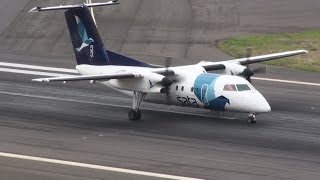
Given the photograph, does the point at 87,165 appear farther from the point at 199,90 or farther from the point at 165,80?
the point at 199,90

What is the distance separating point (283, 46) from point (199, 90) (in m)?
19.2

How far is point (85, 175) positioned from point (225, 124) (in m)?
10.1

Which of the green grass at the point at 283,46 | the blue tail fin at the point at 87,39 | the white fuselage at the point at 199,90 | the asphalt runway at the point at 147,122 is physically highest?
the blue tail fin at the point at 87,39

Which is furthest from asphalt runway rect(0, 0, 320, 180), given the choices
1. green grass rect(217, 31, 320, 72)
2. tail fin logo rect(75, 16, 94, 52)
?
tail fin logo rect(75, 16, 94, 52)

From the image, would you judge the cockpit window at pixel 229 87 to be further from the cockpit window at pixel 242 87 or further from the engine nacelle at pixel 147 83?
the engine nacelle at pixel 147 83

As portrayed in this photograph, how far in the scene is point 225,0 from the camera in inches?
2491

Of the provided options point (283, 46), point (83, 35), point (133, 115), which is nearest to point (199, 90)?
point (133, 115)

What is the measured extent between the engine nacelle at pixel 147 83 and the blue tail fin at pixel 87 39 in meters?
2.44

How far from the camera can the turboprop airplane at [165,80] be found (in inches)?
1304

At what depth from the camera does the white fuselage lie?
1298 inches

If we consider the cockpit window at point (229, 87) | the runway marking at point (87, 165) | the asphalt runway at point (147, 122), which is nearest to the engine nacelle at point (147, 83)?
the asphalt runway at point (147, 122)

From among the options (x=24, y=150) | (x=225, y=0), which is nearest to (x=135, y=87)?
(x=24, y=150)

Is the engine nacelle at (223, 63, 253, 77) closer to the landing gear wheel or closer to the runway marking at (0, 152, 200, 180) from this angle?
the landing gear wheel

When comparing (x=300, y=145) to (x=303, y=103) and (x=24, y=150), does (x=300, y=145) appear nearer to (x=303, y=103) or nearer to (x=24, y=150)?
(x=303, y=103)
